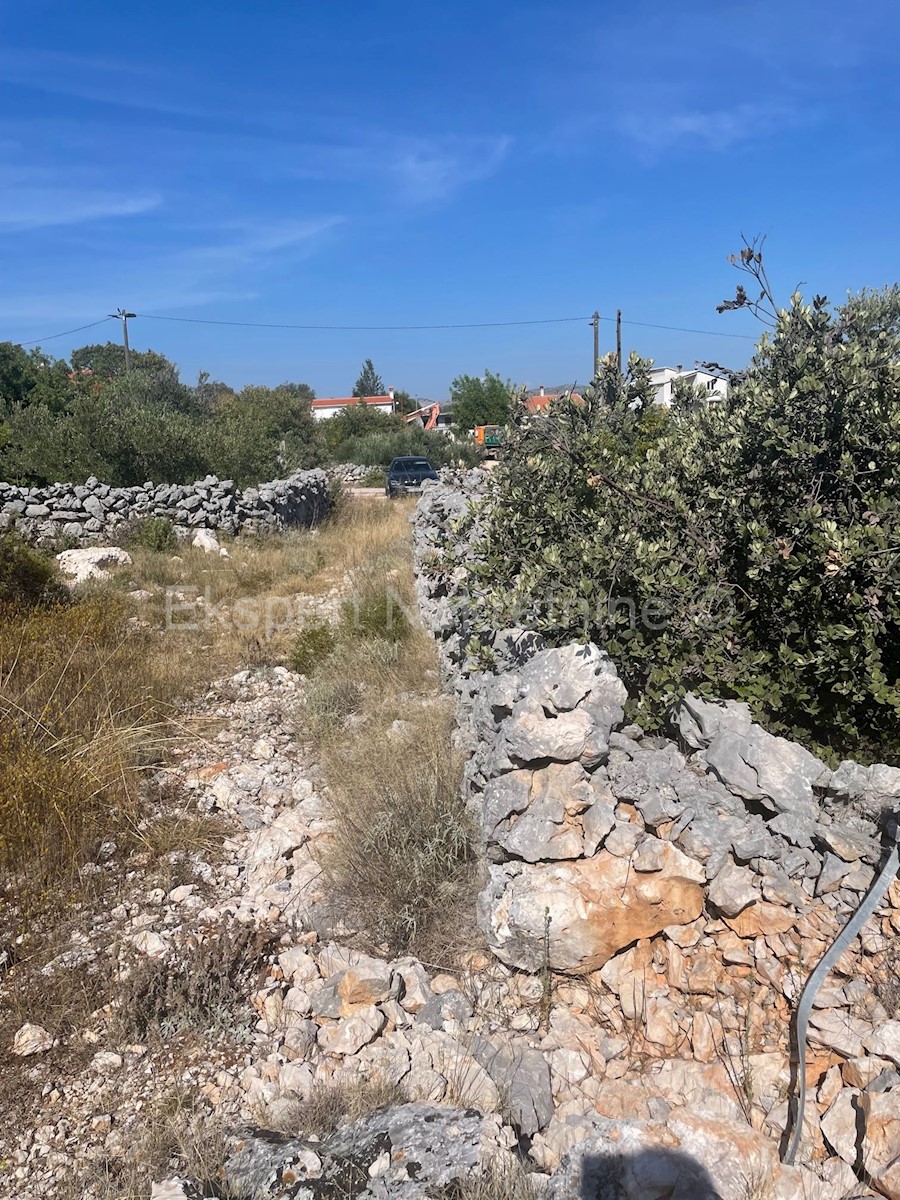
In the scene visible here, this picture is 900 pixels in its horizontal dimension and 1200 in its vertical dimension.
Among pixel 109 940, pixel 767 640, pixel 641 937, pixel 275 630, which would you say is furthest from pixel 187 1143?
pixel 275 630

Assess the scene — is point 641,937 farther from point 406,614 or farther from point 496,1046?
point 406,614

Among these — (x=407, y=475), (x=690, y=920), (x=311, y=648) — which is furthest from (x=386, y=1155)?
(x=407, y=475)

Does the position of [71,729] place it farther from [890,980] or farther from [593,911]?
[890,980]

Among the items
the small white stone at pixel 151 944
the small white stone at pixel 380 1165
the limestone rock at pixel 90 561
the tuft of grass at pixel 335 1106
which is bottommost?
the tuft of grass at pixel 335 1106

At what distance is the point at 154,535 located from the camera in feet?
40.0

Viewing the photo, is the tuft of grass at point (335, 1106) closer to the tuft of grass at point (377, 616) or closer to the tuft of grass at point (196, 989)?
the tuft of grass at point (196, 989)

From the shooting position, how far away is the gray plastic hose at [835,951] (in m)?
2.40

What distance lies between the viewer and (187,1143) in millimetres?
2387

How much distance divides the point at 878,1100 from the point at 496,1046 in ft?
3.94

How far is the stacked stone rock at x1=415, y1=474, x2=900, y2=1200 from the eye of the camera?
2352 mm

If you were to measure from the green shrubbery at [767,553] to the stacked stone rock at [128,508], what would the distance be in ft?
34.7

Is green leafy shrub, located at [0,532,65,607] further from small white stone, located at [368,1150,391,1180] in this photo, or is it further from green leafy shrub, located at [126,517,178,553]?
small white stone, located at [368,1150,391,1180]

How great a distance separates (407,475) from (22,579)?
1660 centimetres

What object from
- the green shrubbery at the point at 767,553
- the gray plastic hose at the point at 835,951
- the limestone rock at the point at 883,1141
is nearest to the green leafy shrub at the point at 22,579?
the green shrubbery at the point at 767,553
